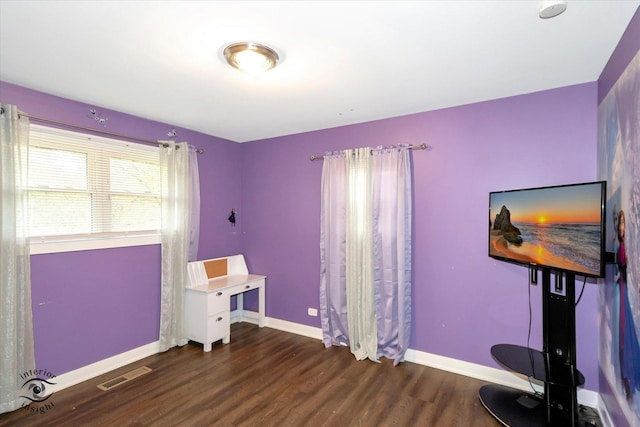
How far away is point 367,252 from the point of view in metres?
3.37

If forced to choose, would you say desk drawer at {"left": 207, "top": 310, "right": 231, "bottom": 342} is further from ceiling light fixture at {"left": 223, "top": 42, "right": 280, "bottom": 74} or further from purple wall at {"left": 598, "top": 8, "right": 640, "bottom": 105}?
purple wall at {"left": 598, "top": 8, "right": 640, "bottom": 105}

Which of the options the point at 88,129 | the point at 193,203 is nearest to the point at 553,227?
the point at 193,203

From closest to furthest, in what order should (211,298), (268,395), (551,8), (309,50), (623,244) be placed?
(551,8), (623,244), (309,50), (268,395), (211,298)

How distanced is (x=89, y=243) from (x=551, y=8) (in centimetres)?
368

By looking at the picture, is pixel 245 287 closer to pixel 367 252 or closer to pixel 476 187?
pixel 367 252

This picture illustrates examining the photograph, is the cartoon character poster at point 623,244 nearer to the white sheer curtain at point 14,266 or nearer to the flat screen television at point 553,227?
the flat screen television at point 553,227

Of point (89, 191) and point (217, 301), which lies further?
point (217, 301)

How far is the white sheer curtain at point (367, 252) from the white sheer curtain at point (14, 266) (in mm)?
2593

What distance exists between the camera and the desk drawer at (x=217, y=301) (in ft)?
11.4

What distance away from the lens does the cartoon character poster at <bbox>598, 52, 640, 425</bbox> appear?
5.31 feet

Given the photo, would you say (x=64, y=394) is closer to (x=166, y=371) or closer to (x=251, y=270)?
(x=166, y=371)

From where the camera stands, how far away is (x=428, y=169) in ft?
10.4

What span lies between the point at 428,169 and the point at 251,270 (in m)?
2.67

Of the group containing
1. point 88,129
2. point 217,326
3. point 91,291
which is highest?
point 88,129
